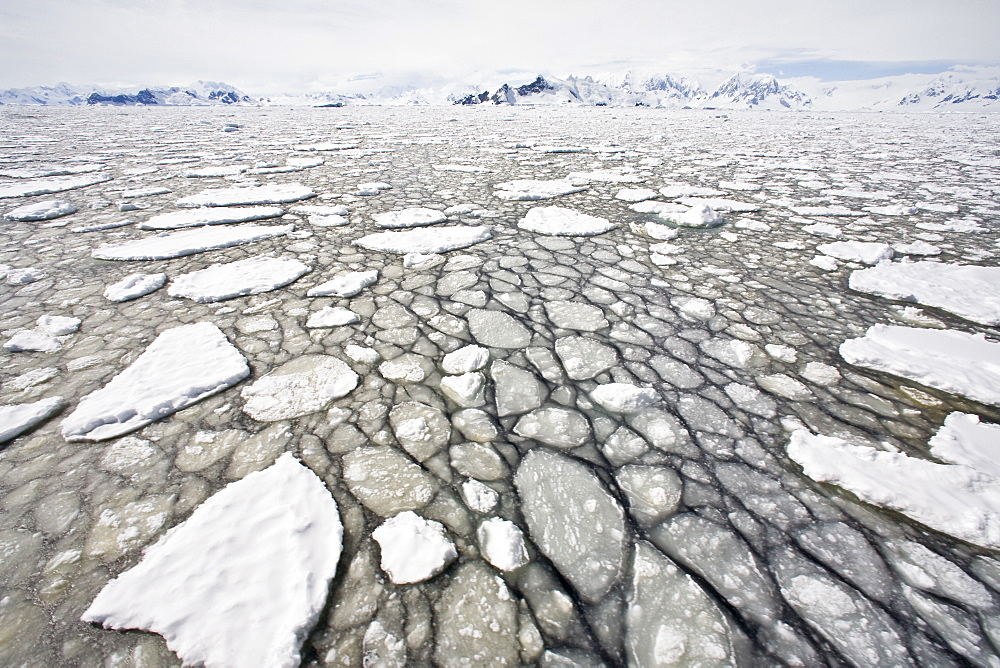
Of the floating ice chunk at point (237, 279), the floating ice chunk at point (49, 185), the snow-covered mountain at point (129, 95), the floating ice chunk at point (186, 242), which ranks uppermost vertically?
the snow-covered mountain at point (129, 95)

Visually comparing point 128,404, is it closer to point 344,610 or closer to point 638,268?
point 344,610

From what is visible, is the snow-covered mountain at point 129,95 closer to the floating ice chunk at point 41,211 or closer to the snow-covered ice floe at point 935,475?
the floating ice chunk at point 41,211

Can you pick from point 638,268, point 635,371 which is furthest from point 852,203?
point 635,371

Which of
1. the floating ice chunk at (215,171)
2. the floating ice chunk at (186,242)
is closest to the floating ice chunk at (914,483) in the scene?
the floating ice chunk at (186,242)

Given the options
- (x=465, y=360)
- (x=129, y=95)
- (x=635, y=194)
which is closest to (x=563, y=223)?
(x=635, y=194)

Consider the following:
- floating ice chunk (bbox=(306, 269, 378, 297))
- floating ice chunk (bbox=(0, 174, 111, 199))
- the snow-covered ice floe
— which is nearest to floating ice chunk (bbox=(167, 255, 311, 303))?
floating ice chunk (bbox=(306, 269, 378, 297))

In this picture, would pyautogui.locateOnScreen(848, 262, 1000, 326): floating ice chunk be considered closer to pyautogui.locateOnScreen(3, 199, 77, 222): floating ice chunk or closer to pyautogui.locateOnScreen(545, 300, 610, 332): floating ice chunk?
pyautogui.locateOnScreen(545, 300, 610, 332): floating ice chunk

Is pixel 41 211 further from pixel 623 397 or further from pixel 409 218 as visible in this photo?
pixel 623 397
